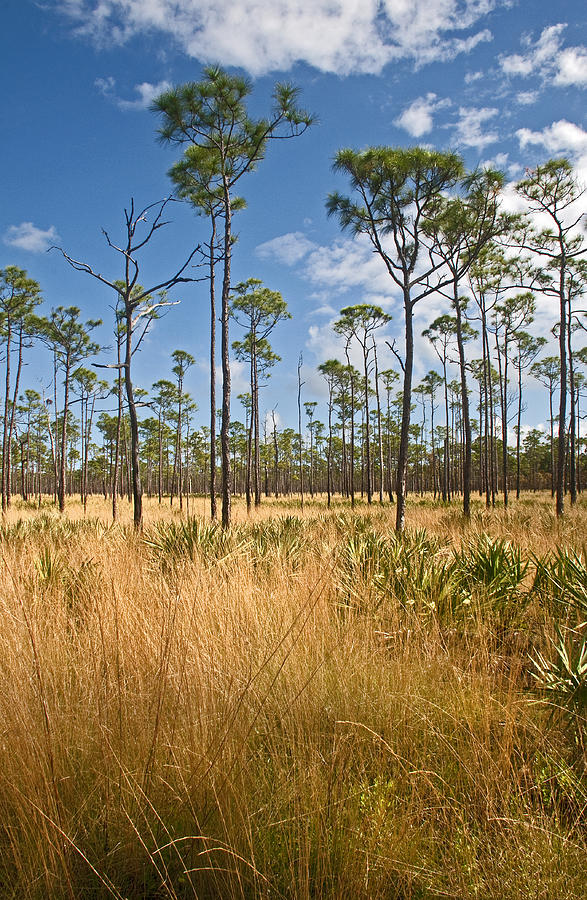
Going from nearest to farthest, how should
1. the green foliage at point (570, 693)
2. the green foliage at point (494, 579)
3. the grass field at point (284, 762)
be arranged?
the grass field at point (284, 762)
the green foliage at point (570, 693)
the green foliage at point (494, 579)

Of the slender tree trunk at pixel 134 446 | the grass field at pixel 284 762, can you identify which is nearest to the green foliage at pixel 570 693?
the grass field at pixel 284 762

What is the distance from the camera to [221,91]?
10797 millimetres

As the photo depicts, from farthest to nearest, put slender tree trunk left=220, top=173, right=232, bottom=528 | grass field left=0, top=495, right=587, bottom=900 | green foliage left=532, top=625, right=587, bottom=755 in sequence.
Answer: slender tree trunk left=220, top=173, right=232, bottom=528, green foliage left=532, top=625, right=587, bottom=755, grass field left=0, top=495, right=587, bottom=900

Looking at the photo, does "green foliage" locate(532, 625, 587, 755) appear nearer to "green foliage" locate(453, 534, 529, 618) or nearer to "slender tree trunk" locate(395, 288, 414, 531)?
"green foliage" locate(453, 534, 529, 618)

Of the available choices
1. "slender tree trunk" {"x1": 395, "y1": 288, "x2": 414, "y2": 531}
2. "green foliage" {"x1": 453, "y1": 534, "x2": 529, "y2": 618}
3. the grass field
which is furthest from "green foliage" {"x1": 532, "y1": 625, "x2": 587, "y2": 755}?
"slender tree trunk" {"x1": 395, "y1": 288, "x2": 414, "y2": 531}

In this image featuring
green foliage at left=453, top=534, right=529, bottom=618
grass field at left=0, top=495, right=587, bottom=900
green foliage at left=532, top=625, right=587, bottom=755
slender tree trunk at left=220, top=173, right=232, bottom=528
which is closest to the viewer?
grass field at left=0, top=495, right=587, bottom=900

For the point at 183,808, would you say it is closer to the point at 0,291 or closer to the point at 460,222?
the point at 460,222

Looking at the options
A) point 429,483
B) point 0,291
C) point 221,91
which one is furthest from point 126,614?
point 429,483

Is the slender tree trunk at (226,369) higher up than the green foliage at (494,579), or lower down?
higher up

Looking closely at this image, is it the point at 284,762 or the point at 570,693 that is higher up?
the point at 570,693

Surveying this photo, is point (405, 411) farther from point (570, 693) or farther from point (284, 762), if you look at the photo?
point (284, 762)

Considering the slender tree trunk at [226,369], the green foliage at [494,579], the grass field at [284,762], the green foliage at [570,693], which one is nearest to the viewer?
the grass field at [284,762]

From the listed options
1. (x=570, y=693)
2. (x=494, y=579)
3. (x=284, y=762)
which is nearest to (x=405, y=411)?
(x=494, y=579)

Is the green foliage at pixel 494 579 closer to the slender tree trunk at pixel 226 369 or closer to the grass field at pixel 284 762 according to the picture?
the grass field at pixel 284 762
